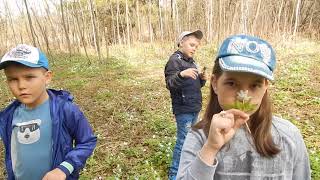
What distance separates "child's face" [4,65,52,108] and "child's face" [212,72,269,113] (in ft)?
4.34

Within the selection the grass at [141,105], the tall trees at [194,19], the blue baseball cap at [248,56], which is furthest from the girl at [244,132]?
the tall trees at [194,19]

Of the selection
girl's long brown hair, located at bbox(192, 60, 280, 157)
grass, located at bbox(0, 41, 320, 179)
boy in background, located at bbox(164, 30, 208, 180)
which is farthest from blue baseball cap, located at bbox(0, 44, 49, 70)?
grass, located at bbox(0, 41, 320, 179)

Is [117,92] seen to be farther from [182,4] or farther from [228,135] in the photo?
[182,4]

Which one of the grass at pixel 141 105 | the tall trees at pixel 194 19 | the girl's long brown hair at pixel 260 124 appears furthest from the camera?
the tall trees at pixel 194 19

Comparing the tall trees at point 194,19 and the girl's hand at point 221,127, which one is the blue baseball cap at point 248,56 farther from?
the tall trees at point 194,19

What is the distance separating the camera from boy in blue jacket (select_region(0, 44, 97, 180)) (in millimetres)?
2262

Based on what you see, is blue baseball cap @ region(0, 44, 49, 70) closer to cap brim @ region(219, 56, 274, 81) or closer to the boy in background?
cap brim @ region(219, 56, 274, 81)

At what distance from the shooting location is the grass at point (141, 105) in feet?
16.6

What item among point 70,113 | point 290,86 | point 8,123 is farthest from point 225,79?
point 290,86

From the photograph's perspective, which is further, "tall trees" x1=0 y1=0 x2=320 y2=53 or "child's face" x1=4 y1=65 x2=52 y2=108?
"tall trees" x1=0 y1=0 x2=320 y2=53

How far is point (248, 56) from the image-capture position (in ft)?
4.66

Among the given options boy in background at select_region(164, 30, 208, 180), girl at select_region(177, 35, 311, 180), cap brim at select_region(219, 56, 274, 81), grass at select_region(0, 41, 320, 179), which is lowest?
grass at select_region(0, 41, 320, 179)

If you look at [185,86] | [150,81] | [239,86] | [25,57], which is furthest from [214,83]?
[150,81]

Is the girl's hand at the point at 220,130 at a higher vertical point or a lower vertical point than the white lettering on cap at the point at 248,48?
lower
